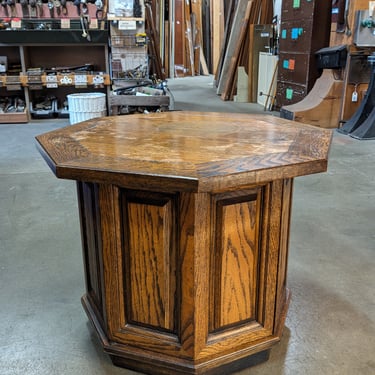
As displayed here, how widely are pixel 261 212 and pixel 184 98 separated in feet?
21.8

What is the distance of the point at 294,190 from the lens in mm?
3232

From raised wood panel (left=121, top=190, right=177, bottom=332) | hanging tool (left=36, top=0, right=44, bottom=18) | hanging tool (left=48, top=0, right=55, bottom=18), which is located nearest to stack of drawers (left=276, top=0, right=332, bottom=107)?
hanging tool (left=48, top=0, right=55, bottom=18)

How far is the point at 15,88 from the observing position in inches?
212

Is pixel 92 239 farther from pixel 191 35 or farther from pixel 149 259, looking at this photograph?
pixel 191 35

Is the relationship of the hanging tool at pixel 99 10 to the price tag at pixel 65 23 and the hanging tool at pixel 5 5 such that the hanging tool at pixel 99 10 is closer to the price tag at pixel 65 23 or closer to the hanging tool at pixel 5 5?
Answer: the price tag at pixel 65 23

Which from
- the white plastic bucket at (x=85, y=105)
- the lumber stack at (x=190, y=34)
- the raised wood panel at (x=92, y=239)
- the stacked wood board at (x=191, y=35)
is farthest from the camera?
the lumber stack at (x=190, y=34)

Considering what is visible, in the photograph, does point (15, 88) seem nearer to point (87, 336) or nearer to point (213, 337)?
point (87, 336)

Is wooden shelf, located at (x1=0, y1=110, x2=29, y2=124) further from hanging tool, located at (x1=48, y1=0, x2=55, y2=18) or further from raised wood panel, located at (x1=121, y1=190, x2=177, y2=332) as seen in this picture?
raised wood panel, located at (x1=121, y1=190, x2=177, y2=332)

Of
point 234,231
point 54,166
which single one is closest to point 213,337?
point 234,231

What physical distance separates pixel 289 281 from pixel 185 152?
3.50 feet

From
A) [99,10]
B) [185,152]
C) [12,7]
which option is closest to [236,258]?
[185,152]

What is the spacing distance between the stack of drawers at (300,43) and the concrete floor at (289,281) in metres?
2.36

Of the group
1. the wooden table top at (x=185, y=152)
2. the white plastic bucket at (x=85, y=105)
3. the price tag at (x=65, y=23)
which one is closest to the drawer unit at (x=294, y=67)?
the white plastic bucket at (x=85, y=105)

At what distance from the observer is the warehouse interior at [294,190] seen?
162 centimetres
